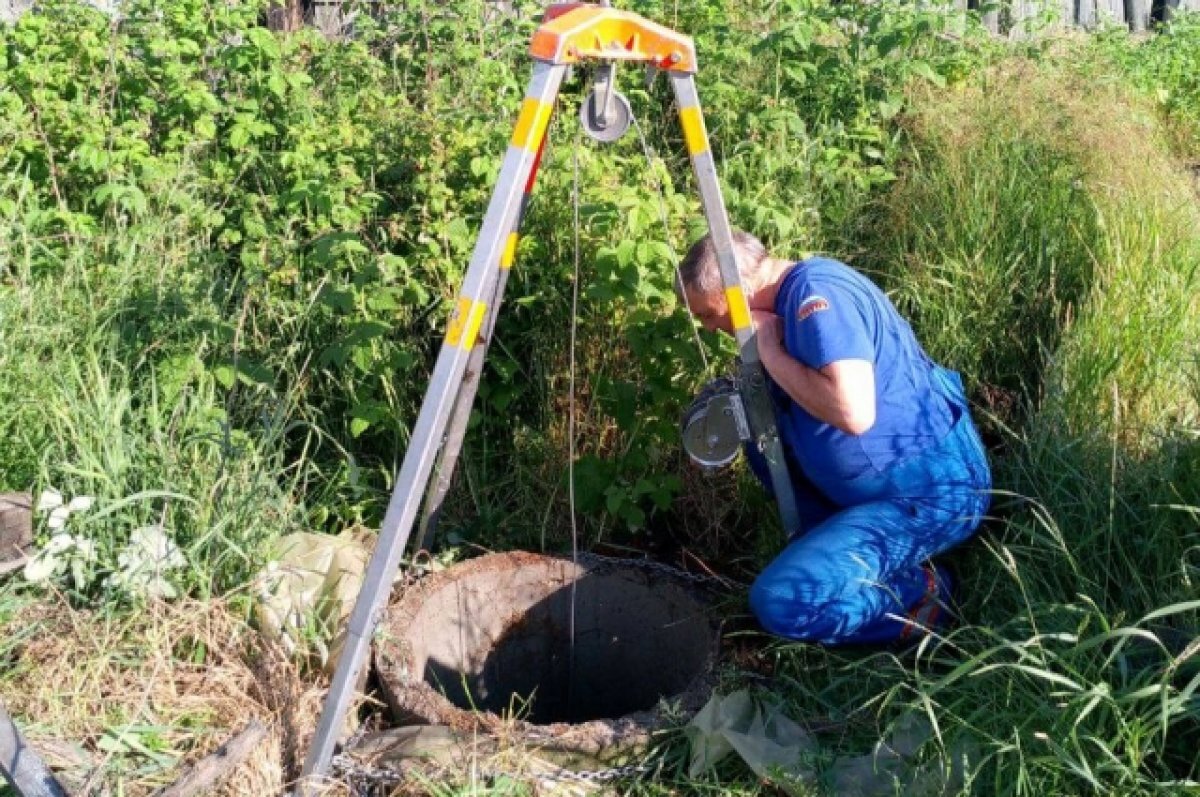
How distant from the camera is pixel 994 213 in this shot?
4.73 metres

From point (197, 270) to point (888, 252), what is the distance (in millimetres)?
2406

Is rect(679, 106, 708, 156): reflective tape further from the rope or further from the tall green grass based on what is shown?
the tall green grass

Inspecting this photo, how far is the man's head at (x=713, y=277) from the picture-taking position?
3428 millimetres

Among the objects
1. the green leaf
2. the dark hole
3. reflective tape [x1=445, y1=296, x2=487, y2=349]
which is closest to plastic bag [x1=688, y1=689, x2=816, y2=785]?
the dark hole

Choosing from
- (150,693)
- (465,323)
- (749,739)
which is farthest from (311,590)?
(749,739)

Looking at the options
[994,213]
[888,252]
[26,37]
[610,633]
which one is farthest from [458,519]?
[26,37]

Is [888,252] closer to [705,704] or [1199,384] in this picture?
[1199,384]

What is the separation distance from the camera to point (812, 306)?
10.9 feet

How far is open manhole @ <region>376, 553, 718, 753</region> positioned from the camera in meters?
3.84

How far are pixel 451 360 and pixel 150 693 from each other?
1.20 m

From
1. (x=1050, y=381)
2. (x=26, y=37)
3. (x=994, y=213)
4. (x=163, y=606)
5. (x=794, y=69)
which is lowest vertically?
(x=163, y=606)

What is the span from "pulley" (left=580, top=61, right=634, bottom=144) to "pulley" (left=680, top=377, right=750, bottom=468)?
2.75 feet

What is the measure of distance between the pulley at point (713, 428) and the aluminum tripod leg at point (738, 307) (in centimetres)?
8

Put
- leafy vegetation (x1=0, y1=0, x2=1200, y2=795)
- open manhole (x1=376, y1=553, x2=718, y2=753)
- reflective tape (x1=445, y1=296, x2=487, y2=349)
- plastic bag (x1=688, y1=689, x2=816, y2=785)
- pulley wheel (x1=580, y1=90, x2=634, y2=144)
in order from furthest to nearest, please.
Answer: open manhole (x1=376, y1=553, x2=718, y2=753)
leafy vegetation (x1=0, y1=0, x2=1200, y2=795)
plastic bag (x1=688, y1=689, x2=816, y2=785)
pulley wheel (x1=580, y1=90, x2=634, y2=144)
reflective tape (x1=445, y1=296, x2=487, y2=349)
